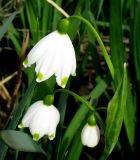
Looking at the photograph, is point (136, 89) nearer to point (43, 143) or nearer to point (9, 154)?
point (43, 143)

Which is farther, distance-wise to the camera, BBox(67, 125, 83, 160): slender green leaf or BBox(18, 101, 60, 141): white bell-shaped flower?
BBox(67, 125, 83, 160): slender green leaf

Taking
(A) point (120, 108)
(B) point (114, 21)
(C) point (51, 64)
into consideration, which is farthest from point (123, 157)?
(C) point (51, 64)

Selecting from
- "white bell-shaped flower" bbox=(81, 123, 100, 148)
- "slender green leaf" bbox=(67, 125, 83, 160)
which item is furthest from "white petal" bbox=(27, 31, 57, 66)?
"slender green leaf" bbox=(67, 125, 83, 160)

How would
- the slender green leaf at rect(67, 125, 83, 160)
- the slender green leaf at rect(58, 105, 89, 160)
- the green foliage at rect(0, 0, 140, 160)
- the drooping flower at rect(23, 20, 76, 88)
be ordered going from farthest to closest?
the slender green leaf at rect(58, 105, 89, 160), the slender green leaf at rect(67, 125, 83, 160), the green foliage at rect(0, 0, 140, 160), the drooping flower at rect(23, 20, 76, 88)

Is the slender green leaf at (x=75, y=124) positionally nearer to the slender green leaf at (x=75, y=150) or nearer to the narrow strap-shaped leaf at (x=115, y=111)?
the slender green leaf at (x=75, y=150)

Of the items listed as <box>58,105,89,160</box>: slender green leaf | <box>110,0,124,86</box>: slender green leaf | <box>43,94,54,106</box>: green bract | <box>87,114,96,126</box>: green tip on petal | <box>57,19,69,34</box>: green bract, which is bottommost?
<box>58,105,89,160</box>: slender green leaf

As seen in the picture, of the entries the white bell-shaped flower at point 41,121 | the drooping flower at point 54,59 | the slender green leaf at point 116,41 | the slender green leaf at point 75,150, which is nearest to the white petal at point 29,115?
the white bell-shaped flower at point 41,121

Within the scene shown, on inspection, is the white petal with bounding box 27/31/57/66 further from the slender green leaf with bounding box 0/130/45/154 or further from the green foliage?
the slender green leaf with bounding box 0/130/45/154

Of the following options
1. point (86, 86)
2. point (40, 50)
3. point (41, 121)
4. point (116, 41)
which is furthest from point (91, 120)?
point (86, 86)
